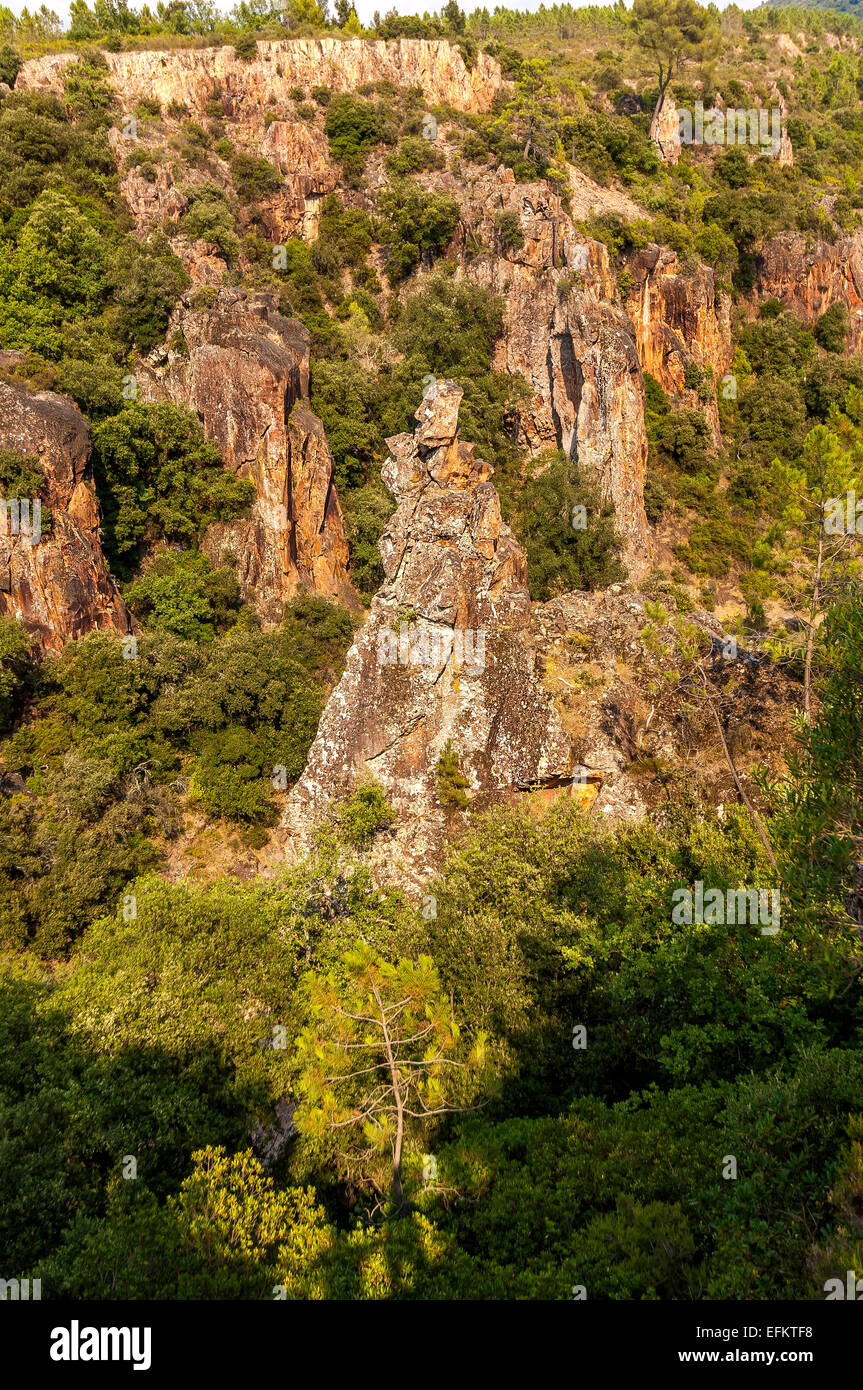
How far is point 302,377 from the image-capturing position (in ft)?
144

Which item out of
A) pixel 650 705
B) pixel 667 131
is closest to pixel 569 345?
pixel 650 705

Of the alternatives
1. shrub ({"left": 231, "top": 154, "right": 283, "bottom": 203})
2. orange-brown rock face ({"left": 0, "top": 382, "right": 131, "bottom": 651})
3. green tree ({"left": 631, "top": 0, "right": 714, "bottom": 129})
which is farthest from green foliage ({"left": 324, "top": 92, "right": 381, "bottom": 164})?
orange-brown rock face ({"left": 0, "top": 382, "right": 131, "bottom": 651})

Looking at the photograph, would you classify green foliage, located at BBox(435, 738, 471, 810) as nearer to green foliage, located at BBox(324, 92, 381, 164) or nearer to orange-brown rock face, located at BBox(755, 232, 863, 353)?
orange-brown rock face, located at BBox(755, 232, 863, 353)

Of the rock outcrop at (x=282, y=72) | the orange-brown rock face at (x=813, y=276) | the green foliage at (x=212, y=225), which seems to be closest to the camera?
the green foliage at (x=212, y=225)

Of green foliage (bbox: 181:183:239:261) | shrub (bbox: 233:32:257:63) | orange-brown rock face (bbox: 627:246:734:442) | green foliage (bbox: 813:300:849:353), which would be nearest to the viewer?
green foliage (bbox: 181:183:239:261)

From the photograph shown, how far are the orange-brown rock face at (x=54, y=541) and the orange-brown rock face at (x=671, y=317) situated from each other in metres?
41.8

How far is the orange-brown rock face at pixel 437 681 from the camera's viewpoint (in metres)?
23.1

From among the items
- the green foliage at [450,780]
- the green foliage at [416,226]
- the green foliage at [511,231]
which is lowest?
the green foliage at [450,780]

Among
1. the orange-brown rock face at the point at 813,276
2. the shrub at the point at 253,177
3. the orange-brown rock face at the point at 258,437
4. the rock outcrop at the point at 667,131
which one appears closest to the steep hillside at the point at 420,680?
the orange-brown rock face at the point at 258,437

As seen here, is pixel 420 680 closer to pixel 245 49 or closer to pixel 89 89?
pixel 89 89

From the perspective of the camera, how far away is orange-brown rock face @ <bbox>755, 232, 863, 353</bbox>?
5884 cm

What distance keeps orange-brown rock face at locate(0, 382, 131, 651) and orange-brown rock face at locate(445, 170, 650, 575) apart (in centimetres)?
3047

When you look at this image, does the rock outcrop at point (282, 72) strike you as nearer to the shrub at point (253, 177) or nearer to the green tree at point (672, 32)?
the shrub at point (253, 177)
